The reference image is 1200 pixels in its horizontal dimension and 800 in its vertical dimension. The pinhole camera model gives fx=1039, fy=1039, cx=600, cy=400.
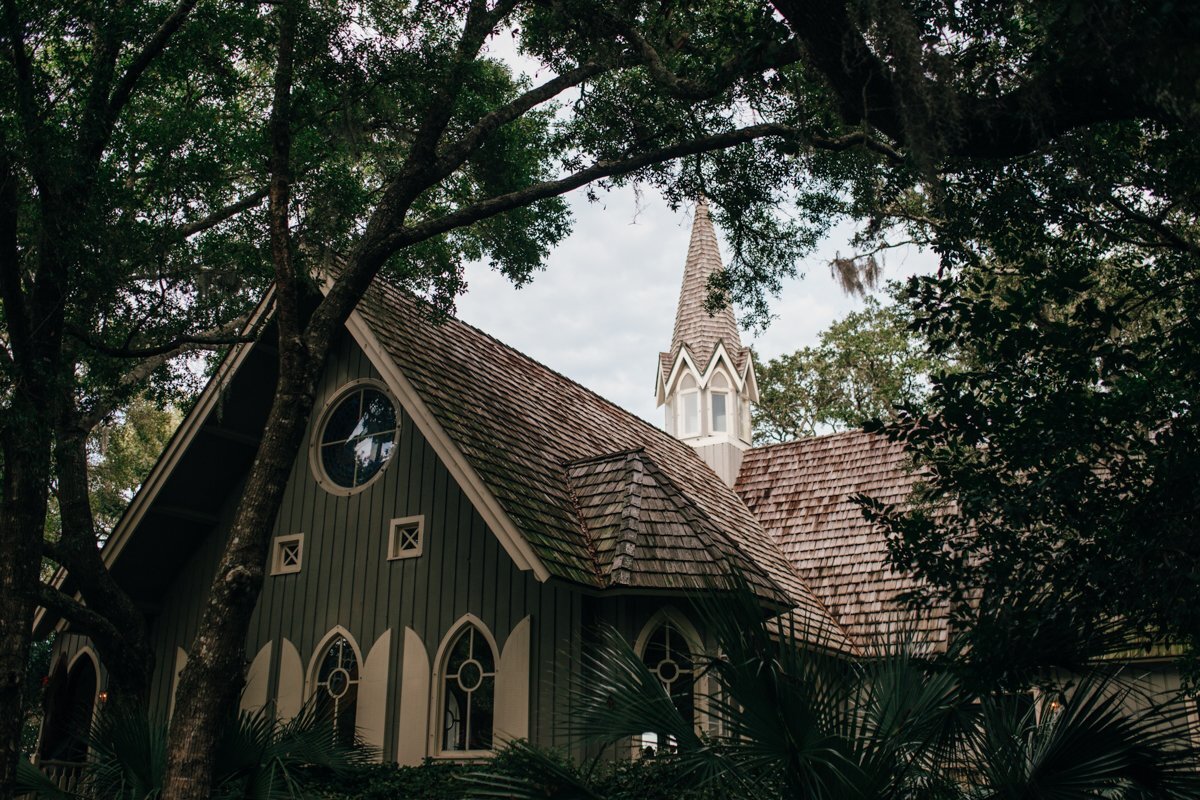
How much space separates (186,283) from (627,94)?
19.5ft

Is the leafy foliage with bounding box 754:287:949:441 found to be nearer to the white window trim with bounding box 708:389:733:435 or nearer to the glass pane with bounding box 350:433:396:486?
the white window trim with bounding box 708:389:733:435

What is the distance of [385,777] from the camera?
436 inches

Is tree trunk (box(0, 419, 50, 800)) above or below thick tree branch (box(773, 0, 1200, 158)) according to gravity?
below

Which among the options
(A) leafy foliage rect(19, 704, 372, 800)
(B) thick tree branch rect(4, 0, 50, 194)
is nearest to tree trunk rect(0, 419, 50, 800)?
(A) leafy foliage rect(19, 704, 372, 800)

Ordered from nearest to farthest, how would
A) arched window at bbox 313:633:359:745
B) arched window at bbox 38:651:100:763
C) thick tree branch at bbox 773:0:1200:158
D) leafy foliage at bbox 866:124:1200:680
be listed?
thick tree branch at bbox 773:0:1200:158, leafy foliage at bbox 866:124:1200:680, arched window at bbox 313:633:359:745, arched window at bbox 38:651:100:763

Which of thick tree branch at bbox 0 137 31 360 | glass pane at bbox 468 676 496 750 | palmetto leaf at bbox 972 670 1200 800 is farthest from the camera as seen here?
glass pane at bbox 468 676 496 750

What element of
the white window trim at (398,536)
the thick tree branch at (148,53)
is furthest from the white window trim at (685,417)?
the thick tree branch at (148,53)

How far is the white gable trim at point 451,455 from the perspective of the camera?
11031mm

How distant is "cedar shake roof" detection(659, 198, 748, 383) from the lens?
23.0m

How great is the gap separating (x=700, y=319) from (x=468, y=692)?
504 inches

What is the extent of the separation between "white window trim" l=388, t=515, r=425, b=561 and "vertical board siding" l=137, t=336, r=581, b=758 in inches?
2.5

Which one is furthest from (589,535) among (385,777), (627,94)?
(627,94)

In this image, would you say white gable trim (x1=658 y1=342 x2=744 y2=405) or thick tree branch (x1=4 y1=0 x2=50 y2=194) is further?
white gable trim (x1=658 y1=342 x2=744 y2=405)

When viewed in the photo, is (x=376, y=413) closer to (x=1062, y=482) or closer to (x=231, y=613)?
(x=231, y=613)
